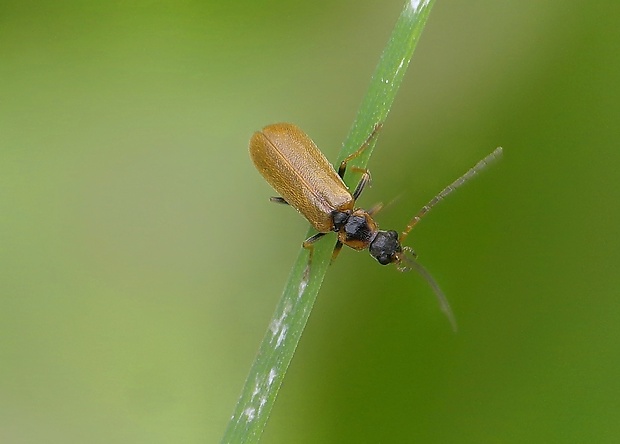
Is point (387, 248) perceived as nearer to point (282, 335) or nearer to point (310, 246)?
point (310, 246)

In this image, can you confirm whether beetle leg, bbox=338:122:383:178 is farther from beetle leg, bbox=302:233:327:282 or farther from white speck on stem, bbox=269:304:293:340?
white speck on stem, bbox=269:304:293:340

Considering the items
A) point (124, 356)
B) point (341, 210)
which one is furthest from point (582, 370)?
point (124, 356)

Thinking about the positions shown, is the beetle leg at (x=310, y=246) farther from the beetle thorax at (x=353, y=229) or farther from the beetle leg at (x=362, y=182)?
Result: the beetle leg at (x=362, y=182)

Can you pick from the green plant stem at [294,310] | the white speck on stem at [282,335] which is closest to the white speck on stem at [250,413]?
the green plant stem at [294,310]

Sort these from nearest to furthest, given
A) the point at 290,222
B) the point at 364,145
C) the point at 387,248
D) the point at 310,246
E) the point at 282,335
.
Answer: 1. the point at 282,335
2. the point at 364,145
3. the point at 310,246
4. the point at 387,248
5. the point at 290,222

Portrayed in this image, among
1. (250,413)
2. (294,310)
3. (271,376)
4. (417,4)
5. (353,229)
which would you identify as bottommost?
(250,413)

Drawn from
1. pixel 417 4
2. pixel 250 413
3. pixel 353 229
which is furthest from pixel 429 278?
pixel 417 4

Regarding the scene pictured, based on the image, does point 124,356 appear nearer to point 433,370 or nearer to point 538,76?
point 433,370
